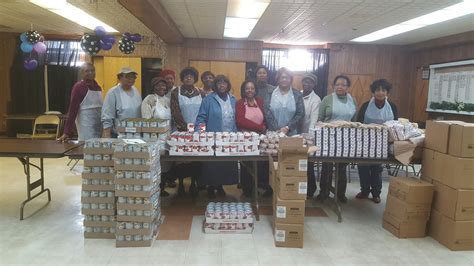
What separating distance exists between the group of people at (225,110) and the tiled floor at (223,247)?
70 cm

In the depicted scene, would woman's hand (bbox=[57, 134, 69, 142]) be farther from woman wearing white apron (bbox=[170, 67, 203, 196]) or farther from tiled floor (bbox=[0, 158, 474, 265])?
woman wearing white apron (bbox=[170, 67, 203, 196])

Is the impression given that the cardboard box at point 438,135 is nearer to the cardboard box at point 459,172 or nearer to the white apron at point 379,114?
the cardboard box at point 459,172

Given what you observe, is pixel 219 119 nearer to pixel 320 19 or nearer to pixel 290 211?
pixel 290 211

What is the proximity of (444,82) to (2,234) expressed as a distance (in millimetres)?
8385

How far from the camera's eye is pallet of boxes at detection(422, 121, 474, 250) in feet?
9.82

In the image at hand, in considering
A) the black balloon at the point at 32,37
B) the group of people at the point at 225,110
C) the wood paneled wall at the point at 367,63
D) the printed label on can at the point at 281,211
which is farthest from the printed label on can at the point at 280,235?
the wood paneled wall at the point at 367,63

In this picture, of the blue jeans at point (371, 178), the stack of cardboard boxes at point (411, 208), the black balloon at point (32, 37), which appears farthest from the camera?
the black balloon at point (32, 37)

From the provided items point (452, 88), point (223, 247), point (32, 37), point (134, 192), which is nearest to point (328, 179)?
point (223, 247)

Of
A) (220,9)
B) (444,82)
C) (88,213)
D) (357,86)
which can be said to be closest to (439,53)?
(444,82)

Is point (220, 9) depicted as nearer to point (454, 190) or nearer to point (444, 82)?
point (454, 190)

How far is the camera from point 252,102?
153 inches

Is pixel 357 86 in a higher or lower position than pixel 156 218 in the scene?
higher

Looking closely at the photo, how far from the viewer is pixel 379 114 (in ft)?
13.6

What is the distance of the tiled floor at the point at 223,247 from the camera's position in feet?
9.00
